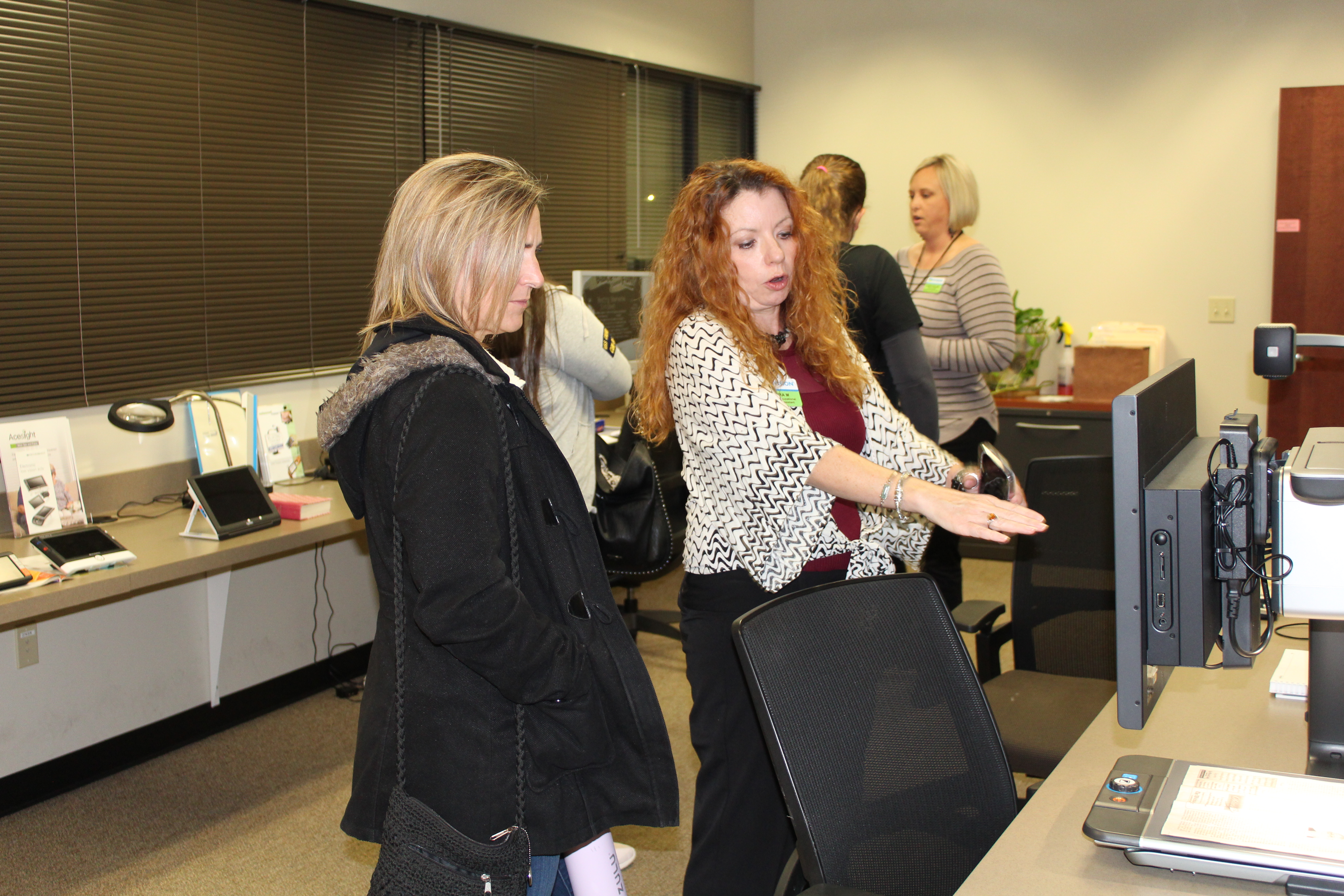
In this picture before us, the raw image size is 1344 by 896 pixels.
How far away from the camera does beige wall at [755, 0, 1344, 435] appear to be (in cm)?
493

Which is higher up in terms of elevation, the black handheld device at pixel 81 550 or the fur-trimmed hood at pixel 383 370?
the fur-trimmed hood at pixel 383 370

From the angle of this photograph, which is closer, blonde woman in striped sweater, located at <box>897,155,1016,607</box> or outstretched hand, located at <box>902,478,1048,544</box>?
outstretched hand, located at <box>902,478,1048,544</box>

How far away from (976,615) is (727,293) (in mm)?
972

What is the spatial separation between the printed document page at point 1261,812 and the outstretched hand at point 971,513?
348 mm

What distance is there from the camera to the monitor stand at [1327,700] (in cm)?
135

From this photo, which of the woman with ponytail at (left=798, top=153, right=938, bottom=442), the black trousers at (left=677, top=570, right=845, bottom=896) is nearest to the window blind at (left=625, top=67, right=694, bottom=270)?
the woman with ponytail at (left=798, top=153, right=938, bottom=442)

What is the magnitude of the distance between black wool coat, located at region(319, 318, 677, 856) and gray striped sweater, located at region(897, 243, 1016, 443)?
217 cm

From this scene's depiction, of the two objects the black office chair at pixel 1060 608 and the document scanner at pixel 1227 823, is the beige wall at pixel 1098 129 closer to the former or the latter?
the black office chair at pixel 1060 608

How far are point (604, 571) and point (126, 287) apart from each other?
7.54ft

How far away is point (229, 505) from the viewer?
9.64ft

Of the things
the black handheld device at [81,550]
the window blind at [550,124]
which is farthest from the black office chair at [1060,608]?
the window blind at [550,124]

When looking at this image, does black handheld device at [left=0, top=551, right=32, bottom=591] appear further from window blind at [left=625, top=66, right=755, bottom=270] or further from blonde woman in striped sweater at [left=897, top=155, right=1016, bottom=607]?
window blind at [left=625, top=66, right=755, bottom=270]

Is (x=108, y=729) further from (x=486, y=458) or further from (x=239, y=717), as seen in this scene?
(x=486, y=458)

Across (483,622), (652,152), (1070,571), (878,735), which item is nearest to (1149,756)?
(878,735)
